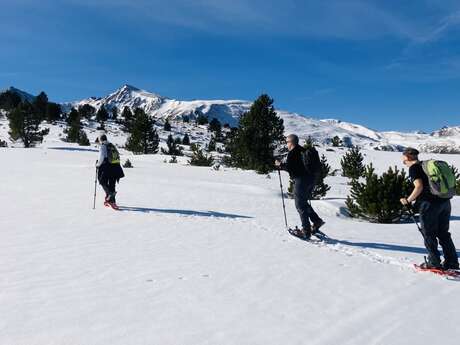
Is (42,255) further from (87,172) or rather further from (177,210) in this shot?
(87,172)

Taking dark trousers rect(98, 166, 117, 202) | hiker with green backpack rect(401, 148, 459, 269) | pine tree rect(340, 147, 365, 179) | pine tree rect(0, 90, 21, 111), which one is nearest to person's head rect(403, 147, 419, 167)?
hiker with green backpack rect(401, 148, 459, 269)

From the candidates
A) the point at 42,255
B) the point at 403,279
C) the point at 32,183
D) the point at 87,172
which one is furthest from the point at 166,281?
the point at 87,172

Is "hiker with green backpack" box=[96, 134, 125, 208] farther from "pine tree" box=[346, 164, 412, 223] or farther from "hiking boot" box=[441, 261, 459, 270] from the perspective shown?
"hiking boot" box=[441, 261, 459, 270]

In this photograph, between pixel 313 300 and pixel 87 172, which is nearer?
pixel 313 300

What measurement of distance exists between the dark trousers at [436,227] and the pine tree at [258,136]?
81.2 ft

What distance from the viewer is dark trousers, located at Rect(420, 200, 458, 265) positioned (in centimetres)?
643

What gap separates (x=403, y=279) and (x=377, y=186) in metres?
6.36

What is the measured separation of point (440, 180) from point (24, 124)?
4489 centimetres

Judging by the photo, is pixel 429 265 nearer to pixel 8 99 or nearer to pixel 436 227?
pixel 436 227

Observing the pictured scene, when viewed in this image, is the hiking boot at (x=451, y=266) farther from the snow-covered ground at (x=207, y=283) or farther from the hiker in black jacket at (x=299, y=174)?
the hiker in black jacket at (x=299, y=174)

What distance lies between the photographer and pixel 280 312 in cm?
457

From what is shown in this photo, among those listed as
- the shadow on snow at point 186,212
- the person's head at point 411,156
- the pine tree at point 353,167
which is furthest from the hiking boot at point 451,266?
the pine tree at point 353,167

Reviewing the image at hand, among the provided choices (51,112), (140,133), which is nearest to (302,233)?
(140,133)

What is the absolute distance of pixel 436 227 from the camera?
6520mm
